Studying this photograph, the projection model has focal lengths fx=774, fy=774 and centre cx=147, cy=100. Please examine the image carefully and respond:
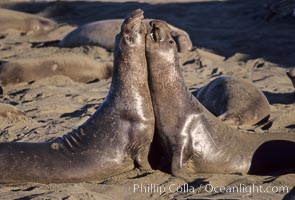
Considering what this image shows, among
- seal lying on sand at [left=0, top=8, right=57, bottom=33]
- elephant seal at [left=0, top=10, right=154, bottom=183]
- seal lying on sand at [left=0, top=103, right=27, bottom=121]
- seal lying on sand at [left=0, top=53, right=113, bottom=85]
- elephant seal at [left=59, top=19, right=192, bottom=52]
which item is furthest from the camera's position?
seal lying on sand at [left=0, top=8, right=57, bottom=33]

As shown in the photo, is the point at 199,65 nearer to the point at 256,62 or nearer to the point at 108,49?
the point at 256,62

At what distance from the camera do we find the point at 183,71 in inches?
367

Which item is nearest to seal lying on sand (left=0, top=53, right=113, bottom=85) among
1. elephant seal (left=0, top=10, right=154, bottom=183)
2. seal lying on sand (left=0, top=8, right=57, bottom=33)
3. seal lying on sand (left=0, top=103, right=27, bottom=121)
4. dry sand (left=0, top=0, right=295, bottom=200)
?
dry sand (left=0, top=0, right=295, bottom=200)

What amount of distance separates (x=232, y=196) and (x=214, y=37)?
23.2ft

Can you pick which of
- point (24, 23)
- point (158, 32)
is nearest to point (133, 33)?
point (158, 32)

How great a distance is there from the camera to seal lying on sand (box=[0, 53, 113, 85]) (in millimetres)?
9023

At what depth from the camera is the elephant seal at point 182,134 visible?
5.07m

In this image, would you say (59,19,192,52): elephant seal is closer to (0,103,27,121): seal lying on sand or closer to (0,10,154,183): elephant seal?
(0,103,27,121): seal lying on sand

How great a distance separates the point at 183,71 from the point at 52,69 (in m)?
1.57

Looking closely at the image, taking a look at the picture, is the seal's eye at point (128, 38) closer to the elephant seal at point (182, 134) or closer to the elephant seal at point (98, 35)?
the elephant seal at point (182, 134)

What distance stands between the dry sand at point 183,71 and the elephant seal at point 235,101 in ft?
0.56

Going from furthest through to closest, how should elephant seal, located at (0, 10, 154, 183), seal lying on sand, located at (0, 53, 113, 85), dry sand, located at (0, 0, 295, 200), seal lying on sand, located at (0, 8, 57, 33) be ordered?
seal lying on sand, located at (0, 8, 57, 33), seal lying on sand, located at (0, 53, 113, 85), elephant seal, located at (0, 10, 154, 183), dry sand, located at (0, 0, 295, 200)

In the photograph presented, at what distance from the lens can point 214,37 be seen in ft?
37.3

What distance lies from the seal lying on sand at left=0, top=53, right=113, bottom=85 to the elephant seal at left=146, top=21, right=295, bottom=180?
13.2ft
